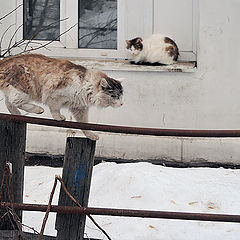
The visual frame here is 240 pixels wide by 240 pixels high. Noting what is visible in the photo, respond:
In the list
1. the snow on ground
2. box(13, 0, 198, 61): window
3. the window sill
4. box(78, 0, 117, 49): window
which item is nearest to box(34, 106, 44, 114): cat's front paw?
the snow on ground

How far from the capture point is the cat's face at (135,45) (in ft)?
18.3

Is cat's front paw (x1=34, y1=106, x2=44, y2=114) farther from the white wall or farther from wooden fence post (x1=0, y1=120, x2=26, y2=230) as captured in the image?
the white wall

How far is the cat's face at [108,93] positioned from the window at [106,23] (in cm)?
282

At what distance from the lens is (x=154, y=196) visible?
14.8ft

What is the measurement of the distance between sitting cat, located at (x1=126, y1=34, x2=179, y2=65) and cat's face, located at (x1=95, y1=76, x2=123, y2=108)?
2.57 m

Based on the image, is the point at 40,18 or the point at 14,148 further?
the point at 40,18

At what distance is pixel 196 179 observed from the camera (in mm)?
5000

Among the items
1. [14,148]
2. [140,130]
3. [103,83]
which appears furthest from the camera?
[103,83]

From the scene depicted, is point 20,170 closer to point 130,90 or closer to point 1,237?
A: point 1,237

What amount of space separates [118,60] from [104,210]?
141 inches

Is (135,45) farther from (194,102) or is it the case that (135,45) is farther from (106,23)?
(194,102)

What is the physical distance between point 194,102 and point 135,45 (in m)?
0.90

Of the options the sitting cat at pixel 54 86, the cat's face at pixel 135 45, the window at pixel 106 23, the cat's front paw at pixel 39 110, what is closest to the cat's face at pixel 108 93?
the sitting cat at pixel 54 86

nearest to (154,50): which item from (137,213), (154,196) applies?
(154,196)
